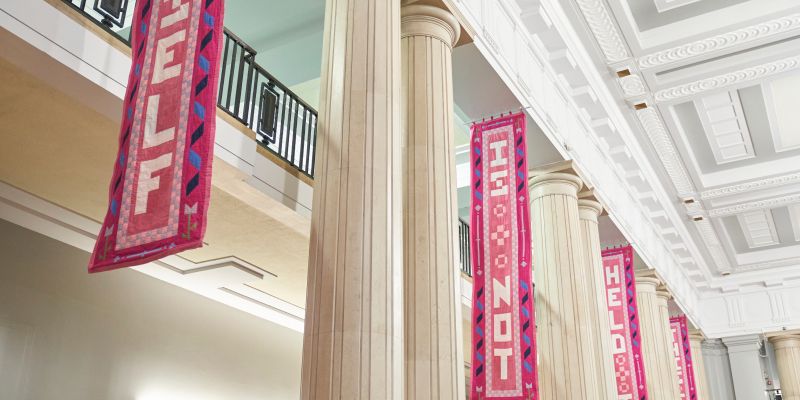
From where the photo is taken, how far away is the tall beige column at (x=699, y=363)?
57.3ft

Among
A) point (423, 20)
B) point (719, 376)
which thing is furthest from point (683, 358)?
point (423, 20)

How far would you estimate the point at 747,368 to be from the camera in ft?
59.3

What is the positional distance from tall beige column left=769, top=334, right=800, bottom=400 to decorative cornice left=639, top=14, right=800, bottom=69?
35.6 ft

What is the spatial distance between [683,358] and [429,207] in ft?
37.6

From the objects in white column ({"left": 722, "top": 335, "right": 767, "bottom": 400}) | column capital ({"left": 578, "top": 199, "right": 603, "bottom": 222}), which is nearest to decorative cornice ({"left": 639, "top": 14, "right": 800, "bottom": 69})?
column capital ({"left": 578, "top": 199, "right": 603, "bottom": 222})

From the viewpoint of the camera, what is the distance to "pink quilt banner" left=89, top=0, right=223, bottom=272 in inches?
138

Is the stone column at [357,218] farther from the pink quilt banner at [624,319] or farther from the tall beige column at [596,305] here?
the pink quilt banner at [624,319]

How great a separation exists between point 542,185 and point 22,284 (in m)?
6.49

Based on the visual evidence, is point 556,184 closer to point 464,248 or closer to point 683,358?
point 464,248

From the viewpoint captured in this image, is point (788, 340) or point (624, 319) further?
point (788, 340)

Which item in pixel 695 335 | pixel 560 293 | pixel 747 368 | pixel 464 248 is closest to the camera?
pixel 560 293

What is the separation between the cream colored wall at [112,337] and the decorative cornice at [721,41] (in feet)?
23.6

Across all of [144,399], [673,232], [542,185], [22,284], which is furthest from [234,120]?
[673,232]

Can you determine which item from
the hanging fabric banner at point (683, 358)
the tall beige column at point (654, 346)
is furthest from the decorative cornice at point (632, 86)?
the hanging fabric banner at point (683, 358)
